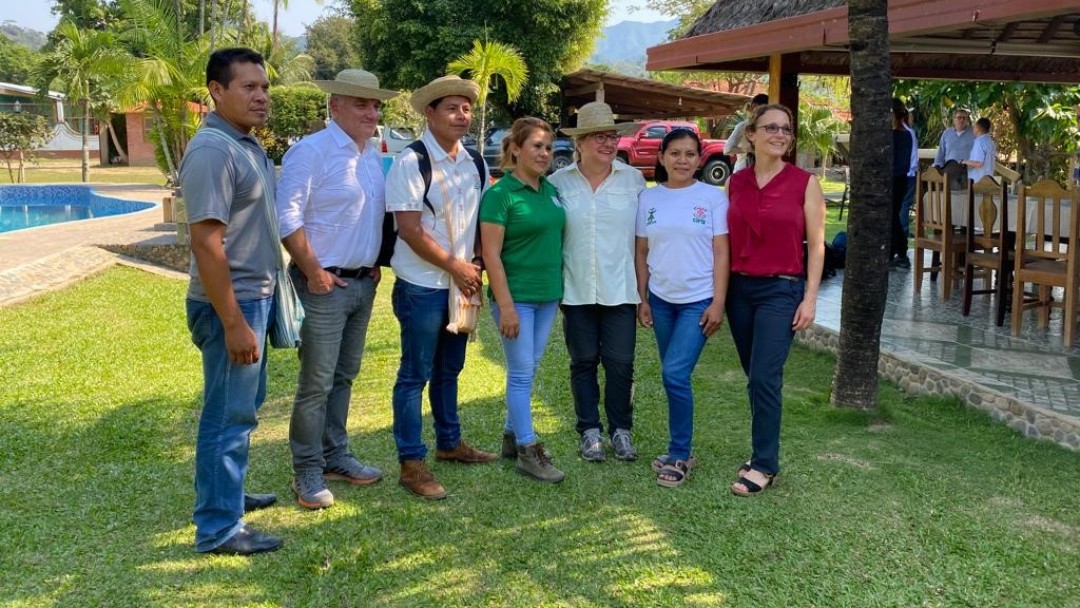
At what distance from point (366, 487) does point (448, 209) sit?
1256 mm

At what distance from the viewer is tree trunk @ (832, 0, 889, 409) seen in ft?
15.1

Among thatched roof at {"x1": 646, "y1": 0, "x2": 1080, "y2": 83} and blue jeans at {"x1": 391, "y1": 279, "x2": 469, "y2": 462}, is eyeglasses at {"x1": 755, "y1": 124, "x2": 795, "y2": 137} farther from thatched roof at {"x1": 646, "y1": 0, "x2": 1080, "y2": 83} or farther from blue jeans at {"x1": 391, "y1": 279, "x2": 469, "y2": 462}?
thatched roof at {"x1": 646, "y1": 0, "x2": 1080, "y2": 83}

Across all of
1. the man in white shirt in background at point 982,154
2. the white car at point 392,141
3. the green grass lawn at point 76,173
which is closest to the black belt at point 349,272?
the man in white shirt in background at point 982,154

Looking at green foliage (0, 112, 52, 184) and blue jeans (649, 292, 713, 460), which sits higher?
green foliage (0, 112, 52, 184)

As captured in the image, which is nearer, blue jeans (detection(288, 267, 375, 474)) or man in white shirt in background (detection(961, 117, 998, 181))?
blue jeans (detection(288, 267, 375, 474))

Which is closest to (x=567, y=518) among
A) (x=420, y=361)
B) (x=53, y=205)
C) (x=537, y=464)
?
(x=537, y=464)

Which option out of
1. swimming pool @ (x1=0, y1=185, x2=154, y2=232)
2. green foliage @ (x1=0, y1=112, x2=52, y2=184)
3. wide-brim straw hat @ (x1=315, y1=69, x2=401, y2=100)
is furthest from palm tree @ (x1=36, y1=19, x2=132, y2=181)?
wide-brim straw hat @ (x1=315, y1=69, x2=401, y2=100)

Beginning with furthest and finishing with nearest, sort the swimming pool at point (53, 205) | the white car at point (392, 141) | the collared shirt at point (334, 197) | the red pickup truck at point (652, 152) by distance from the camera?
1. the red pickup truck at point (652, 152)
2. the white car at point (392, 141)
3. the swimming pool at point (53, 205)
4. the collared shirt at point (334, 197)

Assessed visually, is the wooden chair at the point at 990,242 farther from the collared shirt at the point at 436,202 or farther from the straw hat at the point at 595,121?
the collared shirt at the point at 436,202

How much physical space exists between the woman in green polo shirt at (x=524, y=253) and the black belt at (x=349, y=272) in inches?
19.4

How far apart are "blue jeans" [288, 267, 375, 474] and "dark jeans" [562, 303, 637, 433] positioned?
93 centimetres

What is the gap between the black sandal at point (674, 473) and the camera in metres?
4.00

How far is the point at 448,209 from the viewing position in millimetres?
3654

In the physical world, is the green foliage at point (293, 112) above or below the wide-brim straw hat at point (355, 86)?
above
